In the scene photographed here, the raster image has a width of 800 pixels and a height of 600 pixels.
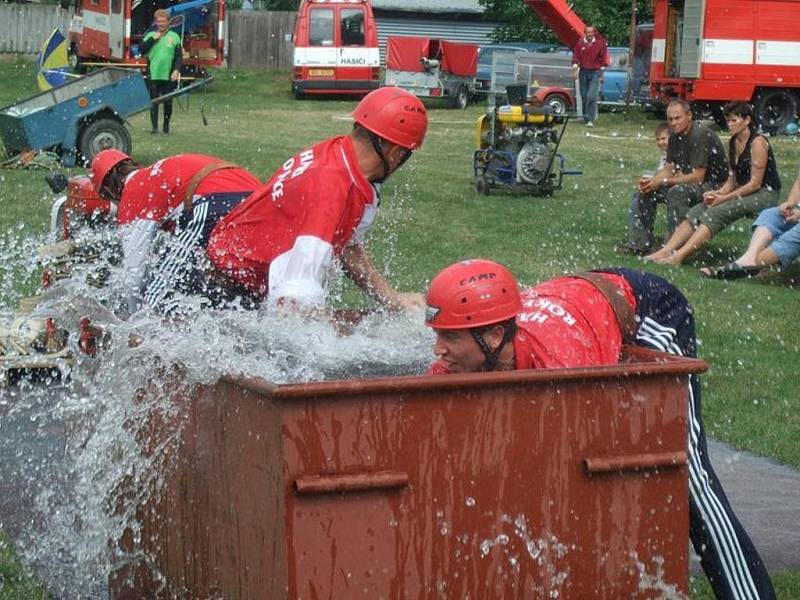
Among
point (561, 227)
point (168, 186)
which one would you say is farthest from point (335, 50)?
point (168, 186)

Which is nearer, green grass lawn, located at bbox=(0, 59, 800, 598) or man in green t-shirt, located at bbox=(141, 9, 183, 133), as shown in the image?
green grass lawn, located at bbox=(0, 59, 800, 598)

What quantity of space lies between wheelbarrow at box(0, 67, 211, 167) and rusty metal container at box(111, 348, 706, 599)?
15.7 metres

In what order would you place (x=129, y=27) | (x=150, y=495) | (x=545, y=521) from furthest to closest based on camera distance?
(x=129, y=27), (x=150, y=495), (x=545, y=521)

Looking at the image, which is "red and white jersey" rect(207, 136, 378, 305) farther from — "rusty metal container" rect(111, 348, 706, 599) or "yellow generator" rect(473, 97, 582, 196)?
"yellow generator" rect(473, 97, 582, 196)

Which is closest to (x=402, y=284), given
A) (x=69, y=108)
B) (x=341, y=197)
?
(x=341, y=197)

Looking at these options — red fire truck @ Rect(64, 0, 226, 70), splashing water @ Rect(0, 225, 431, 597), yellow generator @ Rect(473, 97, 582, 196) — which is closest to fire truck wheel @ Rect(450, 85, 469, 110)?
red fire truck @ Rect(64, 0, 226, 70)

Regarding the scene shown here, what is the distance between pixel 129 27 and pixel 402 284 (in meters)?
25.9

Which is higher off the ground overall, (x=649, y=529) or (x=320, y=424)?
(x=320, y=424)

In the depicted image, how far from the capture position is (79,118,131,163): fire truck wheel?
19.5 meters

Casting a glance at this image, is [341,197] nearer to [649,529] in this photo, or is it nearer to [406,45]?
[649,529]

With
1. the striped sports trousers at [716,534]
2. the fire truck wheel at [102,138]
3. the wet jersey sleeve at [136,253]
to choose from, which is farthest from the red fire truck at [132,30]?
the striped sports trousers at [716,534]

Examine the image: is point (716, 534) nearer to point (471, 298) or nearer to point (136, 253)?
point (471, 298)

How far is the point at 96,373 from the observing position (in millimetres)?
4988

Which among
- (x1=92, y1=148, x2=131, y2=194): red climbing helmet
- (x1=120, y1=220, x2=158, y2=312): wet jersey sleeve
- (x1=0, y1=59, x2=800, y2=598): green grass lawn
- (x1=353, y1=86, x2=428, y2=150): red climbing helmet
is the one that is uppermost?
(x1=353, y1=86, x2=428, y2=150): red climbing helmet
